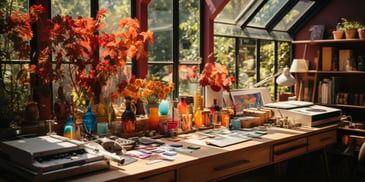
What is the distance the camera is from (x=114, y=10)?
3.96 metres

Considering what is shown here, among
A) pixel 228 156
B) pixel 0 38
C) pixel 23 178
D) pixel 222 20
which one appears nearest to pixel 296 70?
pixel 222 20

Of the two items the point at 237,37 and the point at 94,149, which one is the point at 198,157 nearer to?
the point at 94,149

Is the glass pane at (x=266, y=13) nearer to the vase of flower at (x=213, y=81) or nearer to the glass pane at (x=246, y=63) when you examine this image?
the glass pane at (x=246, y=63)

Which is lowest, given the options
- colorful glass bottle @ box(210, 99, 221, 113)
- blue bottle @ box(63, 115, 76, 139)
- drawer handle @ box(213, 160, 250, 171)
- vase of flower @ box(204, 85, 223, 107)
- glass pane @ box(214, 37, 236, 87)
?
drawer handle @ box(213, 160, 250, 171)

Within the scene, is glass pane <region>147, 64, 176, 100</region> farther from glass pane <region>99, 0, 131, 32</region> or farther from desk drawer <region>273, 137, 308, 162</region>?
desk drawer <region>273, 137, 308, 162</region>

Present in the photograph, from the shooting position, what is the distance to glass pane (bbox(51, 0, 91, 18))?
3.46 m

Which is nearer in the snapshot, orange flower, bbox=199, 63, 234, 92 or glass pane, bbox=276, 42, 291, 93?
orange flower, bbox=199, 63, 234, 92

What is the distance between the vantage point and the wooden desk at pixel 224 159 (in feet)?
7.04

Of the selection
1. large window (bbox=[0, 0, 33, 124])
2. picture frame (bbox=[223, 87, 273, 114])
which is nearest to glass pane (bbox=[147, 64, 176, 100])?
picture frame (bbox=[223, 87, 273, 114])

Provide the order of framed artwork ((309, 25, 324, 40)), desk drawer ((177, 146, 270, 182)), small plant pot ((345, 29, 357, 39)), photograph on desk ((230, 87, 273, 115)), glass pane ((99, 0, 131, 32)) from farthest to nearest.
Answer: framed artwork ((309, 25, 324, 40)), small plant pot ((345, 29, 357, 39)), photograph on desk ((230, 87, 273, 115)), glass pane ((99, 0, 131, 32)), desk drawer ((177, 146, 270, 182))

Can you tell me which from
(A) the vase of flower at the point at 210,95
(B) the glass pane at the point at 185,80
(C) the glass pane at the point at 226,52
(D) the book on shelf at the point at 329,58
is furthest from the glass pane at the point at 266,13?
(A) the vase of flower at the point at 210,95

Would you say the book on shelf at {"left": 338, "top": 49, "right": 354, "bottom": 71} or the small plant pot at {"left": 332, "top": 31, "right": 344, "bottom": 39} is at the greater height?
the small plant pot at {"left": 332, "top": 31, "right": 344, "bottom": 39}

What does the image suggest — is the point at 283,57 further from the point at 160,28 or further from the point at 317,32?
the point at 160,28

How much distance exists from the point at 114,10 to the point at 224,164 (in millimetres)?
2099
